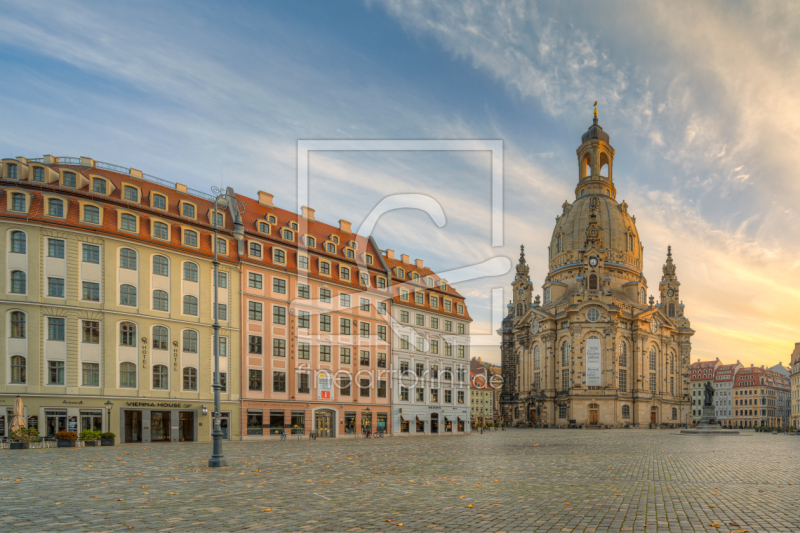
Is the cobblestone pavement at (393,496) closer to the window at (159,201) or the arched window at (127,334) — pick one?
the arched window at (127,334)

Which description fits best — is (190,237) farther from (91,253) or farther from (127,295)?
(91,253)

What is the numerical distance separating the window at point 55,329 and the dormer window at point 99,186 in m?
9.45

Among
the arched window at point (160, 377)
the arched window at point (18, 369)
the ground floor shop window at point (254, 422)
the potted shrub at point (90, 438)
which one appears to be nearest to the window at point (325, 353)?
the ground floor shop window at point (254, 422)

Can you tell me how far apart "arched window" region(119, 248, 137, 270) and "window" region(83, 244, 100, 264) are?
4.77 feet

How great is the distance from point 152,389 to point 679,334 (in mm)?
110044

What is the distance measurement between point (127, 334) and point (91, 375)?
11.5 feet

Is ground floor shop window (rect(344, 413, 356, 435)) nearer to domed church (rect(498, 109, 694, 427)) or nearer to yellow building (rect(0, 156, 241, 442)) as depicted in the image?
yellow building (rect(0, 156, 241, 442))

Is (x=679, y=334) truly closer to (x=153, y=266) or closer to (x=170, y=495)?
(x=153, y=266)

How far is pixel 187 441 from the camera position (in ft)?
135

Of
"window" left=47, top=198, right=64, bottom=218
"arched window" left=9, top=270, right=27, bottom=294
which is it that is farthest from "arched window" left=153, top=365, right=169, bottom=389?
"window" left=47, top=198, right=64, bottom=218

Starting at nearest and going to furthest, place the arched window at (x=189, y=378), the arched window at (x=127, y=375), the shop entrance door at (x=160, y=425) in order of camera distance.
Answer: the arched window at (x=127, y=375)
the shop entrance door at (x=160, y=425)
the arched window at (x=189, y=378)

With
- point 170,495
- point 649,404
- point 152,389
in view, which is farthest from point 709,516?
point 649,404

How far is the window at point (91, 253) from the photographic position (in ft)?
126

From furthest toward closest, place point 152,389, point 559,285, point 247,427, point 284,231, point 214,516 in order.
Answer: point 559,285
point 284,231
point 247,427
point 152,389
point 214,516
